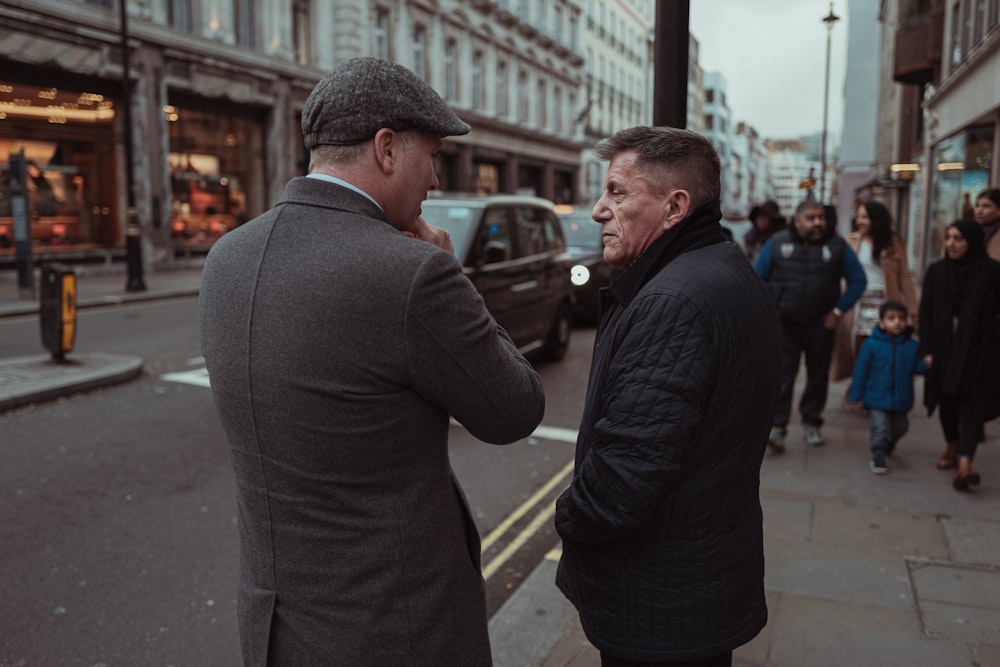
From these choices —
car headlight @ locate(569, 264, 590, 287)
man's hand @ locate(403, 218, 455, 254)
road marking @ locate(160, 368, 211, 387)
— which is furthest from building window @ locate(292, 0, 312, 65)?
man's hand @ locate(403, 218, 455, 254)

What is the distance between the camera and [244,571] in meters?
1.71

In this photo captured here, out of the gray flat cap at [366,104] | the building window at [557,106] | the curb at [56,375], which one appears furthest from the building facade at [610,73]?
the gray flat cap at [366,104]

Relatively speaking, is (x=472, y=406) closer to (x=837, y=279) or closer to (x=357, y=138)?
(x=357, y=138)

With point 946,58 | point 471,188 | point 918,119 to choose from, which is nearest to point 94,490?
point 946,58

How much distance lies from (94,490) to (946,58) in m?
18.9

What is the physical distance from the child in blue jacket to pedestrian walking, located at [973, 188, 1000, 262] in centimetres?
118

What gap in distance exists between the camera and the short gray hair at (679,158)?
1.94 metres

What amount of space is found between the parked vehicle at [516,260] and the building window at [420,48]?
24.7 metres

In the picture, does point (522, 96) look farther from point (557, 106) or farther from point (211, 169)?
point (211, 169)

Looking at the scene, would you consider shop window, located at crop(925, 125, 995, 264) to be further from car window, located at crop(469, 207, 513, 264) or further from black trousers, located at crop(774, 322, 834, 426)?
black trousers, located at crop(774, 322, 834, 426)

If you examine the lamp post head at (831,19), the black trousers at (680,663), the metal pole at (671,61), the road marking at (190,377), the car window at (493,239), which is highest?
the lamp post head at (831,19)

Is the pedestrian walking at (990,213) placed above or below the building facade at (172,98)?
below

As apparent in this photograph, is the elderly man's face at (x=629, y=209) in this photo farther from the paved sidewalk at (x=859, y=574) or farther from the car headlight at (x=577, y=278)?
the car headlight at (x=577, y=278)

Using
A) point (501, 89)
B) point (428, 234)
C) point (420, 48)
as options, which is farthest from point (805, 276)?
point (501, 89)
